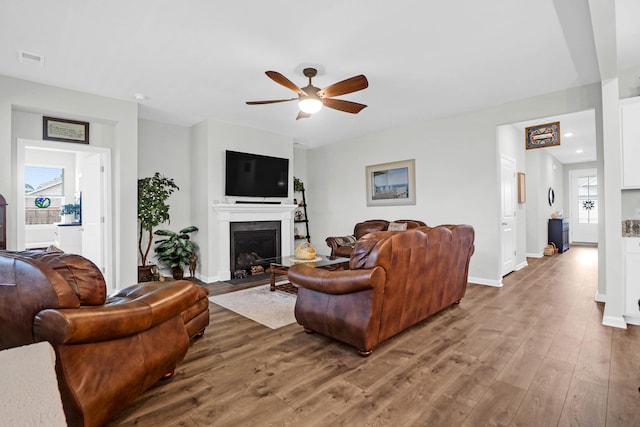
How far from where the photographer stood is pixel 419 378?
213cm

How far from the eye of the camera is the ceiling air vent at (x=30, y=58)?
10.2 feet

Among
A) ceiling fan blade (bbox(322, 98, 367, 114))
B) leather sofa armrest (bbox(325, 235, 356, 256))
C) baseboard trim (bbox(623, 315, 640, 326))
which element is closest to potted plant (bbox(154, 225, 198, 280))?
leather sofa armrest (bbox(325, 235, 356, 256))

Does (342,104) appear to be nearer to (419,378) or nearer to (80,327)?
(419,378)

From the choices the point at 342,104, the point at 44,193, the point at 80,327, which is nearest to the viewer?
the point at 80,327

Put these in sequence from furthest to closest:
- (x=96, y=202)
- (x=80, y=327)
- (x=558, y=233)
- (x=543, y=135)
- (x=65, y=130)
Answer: (x=558, y=233) < (x=543, y=135) < (x=96, y=202) < (x=65, y=130) < (x=80, y=327)

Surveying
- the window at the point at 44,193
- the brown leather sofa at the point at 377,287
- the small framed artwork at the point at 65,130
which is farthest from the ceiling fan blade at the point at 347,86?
the window at the point at 44,193

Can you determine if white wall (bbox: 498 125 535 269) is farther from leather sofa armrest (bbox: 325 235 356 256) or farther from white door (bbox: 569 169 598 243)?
white door (bbox: 569 169 598 243)

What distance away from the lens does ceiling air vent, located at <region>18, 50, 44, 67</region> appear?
3.11m

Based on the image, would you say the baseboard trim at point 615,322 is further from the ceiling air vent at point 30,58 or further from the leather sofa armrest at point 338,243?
the ceiling air vent at point 30,58

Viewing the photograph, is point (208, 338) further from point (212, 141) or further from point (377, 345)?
point (212, 141)

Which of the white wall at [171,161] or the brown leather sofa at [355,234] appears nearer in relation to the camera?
the white wall at [171,161]

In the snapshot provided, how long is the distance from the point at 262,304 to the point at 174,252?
6.73ft

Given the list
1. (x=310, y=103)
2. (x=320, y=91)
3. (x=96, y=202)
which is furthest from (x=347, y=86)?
(x=96, y=202)

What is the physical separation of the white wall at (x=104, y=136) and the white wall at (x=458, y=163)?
4027mm
